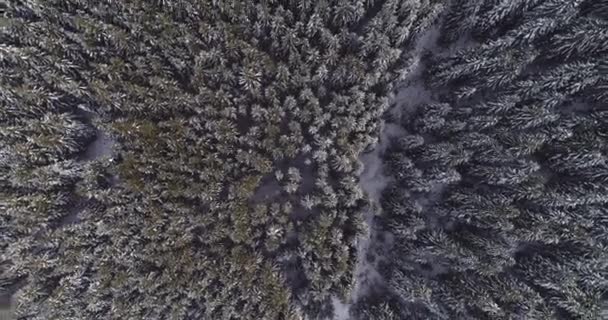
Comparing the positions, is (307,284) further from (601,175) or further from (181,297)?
(601,175)

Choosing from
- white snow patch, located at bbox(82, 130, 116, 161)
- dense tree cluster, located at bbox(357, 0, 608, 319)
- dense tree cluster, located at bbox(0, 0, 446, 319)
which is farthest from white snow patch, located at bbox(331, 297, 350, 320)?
white snow patch, located at bbox(82, 130, 116, 161)

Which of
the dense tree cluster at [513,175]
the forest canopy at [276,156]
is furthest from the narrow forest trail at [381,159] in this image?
the forest canopy at [276,156]

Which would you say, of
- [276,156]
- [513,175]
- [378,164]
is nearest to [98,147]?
[276,156]

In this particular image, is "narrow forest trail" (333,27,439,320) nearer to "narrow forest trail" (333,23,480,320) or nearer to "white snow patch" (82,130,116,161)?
"narrow forest trail" (333,23,480,320)

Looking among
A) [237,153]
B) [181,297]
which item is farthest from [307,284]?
[237,153]

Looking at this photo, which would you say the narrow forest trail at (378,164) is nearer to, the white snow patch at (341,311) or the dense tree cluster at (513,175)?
the white snow patch at (341,311)
